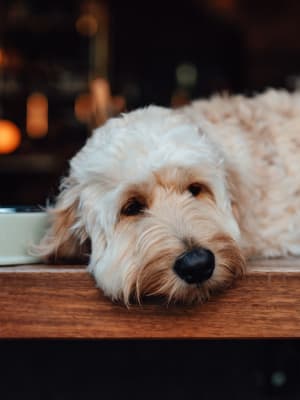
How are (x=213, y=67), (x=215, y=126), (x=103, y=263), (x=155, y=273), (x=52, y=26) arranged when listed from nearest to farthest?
1. (x=155, y=273)
2. (x=103, y=263)
3. (x=215, y=126)
4. (x=52, y=26)
5. (x=213, y=67)

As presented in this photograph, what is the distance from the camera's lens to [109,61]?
7.48 m

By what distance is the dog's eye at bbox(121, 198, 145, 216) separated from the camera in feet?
6.17

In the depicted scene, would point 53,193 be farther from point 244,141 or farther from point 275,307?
point 275,307

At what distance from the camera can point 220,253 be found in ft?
5.46

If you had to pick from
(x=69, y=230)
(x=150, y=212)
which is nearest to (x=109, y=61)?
(x=69, y=230)

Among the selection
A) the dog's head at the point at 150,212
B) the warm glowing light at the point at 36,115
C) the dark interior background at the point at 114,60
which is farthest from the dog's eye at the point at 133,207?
the warm glowing light at the point at 36,115

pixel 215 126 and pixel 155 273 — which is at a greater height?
pixel 215 126

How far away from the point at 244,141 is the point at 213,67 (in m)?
5.95

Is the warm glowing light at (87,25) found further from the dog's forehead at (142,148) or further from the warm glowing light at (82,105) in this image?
the dog's forehead at (142,148)

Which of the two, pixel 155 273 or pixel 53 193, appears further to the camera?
pixel 53 193

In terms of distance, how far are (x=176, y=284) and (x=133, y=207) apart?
37 cm
